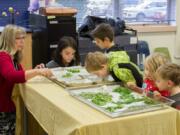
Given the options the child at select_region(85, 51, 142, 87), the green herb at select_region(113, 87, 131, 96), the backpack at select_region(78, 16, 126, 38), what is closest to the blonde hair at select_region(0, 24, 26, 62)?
the child at select_region(85, 51, 142, 87)

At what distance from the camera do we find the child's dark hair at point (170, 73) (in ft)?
6.43

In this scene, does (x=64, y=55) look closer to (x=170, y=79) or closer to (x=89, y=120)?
(x=170, y=79)

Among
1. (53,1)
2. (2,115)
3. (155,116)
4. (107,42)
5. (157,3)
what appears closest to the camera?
(155,116)

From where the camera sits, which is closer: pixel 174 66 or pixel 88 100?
pixel 88 100

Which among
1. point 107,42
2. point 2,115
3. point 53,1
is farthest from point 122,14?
point 2,115

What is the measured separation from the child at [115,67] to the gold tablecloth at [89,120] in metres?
0.37

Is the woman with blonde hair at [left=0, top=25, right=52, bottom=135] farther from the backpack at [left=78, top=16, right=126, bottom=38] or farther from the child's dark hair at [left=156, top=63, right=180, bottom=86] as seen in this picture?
the backpack at [left=78, top=16, right=126, bottom=38]

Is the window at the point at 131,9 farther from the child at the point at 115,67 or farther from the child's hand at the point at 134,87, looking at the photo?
the child's hand at the point at 134,87

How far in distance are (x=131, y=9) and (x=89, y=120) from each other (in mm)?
4312

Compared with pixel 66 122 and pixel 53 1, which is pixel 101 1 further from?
pixel 66 122

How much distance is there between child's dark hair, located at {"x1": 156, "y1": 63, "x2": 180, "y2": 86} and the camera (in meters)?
1.96

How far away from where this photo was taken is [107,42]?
8.87 feet

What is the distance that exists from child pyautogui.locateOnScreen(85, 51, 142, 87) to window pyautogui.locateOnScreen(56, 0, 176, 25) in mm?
3038

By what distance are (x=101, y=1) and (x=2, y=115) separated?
3408 millimetres
